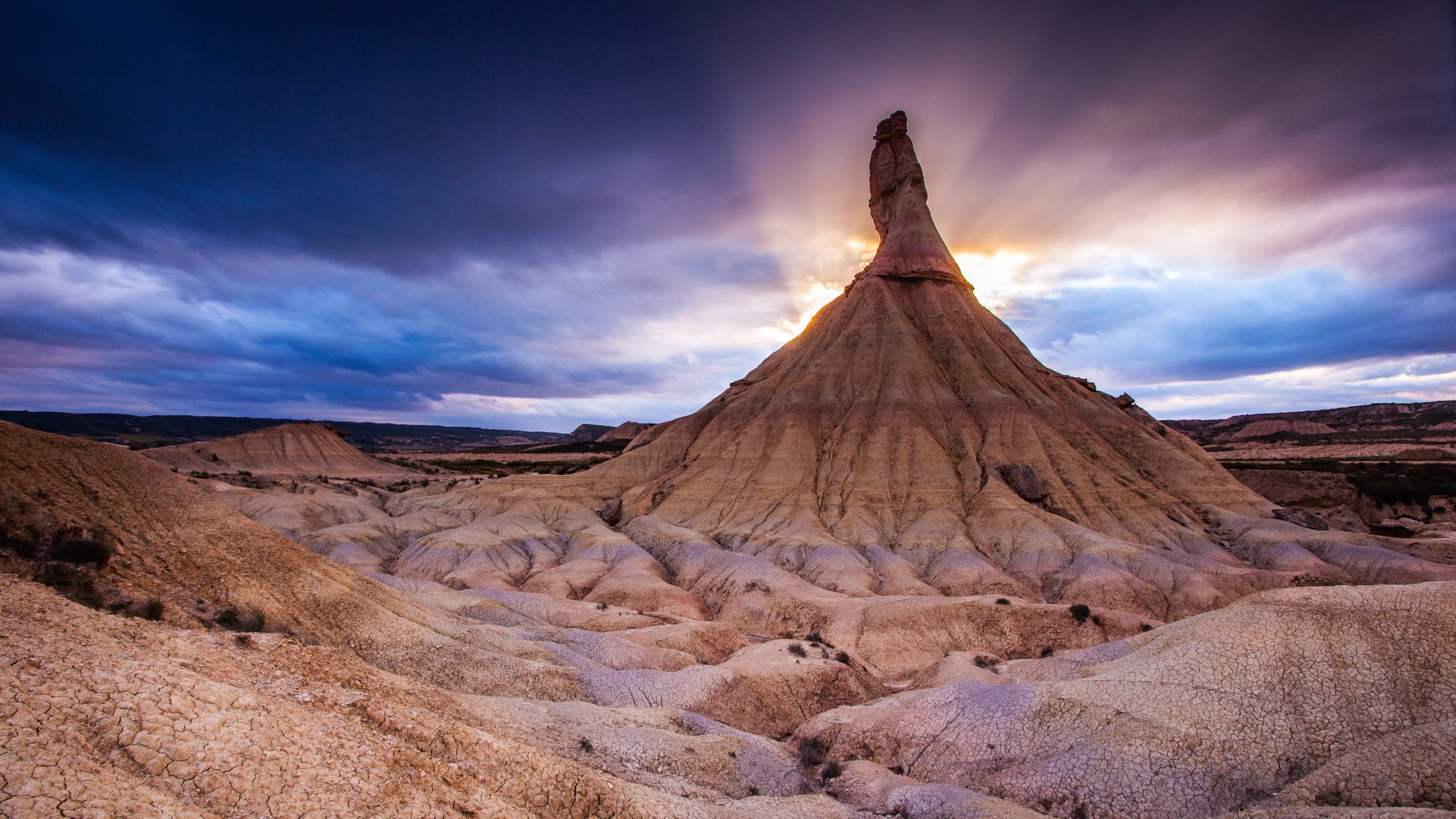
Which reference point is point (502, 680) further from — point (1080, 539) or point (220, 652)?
point (1080, 539)

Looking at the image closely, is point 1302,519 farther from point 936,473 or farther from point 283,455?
point 283,455

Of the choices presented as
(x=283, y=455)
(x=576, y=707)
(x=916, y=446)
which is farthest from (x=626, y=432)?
(x=576, y=707)

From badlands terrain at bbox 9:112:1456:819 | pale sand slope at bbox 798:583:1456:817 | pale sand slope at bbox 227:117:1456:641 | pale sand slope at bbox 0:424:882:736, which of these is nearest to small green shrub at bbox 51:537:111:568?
badlands terrain at bbox 9:112:1456:819

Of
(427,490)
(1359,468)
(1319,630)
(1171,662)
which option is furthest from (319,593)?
(1359,468)

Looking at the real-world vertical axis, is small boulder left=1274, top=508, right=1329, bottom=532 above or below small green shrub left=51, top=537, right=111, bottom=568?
below

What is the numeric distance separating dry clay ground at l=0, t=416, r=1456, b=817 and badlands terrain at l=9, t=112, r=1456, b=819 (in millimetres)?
74

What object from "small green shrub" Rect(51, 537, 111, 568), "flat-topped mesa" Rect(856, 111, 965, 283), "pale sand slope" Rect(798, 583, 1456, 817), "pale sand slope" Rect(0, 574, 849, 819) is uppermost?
"flat-topped mesa" Rect(856, 111, 965, 283)

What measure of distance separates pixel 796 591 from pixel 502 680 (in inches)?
868

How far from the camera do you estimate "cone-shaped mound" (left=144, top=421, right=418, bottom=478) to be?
300 ft

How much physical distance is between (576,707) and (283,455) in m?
113

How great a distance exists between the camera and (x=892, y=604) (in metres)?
34.5

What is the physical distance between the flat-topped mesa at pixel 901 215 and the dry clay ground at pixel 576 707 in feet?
185

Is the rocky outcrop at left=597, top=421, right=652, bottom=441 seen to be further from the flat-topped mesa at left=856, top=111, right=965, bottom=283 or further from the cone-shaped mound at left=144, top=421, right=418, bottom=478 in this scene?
the flat-topped mesa at left=856, top=111, right=965, bottom=283

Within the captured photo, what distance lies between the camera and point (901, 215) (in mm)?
78250
